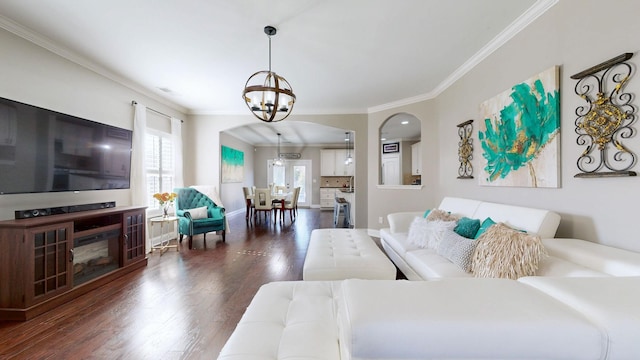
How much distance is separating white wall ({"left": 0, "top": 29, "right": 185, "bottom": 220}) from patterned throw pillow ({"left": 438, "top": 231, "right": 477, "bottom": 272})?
3957 millimetres

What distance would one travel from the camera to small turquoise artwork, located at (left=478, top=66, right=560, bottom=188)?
206 centimetres

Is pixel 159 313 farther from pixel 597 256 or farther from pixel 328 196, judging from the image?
pixel 328 196

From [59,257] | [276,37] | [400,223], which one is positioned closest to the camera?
[59,257]

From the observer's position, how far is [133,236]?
3.22 metres

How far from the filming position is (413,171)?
26.7ft

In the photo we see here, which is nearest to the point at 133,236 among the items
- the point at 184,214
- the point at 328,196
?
the point at 184,214

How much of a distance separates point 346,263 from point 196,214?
3.23m

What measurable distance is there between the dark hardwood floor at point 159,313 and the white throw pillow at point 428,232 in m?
1.41

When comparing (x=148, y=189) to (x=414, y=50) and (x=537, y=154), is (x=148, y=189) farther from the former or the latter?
(x=537, y=154)

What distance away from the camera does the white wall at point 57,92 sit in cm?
238

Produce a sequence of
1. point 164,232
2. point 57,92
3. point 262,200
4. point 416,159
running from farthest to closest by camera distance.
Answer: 1. point 416,159
2. point 262,200
3. point 164,232
4. point 57,92

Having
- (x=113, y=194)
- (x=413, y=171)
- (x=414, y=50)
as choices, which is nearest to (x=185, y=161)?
(x=113, y=194)

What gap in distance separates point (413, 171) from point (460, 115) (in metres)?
4.73

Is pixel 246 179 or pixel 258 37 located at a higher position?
pixel 258 37
